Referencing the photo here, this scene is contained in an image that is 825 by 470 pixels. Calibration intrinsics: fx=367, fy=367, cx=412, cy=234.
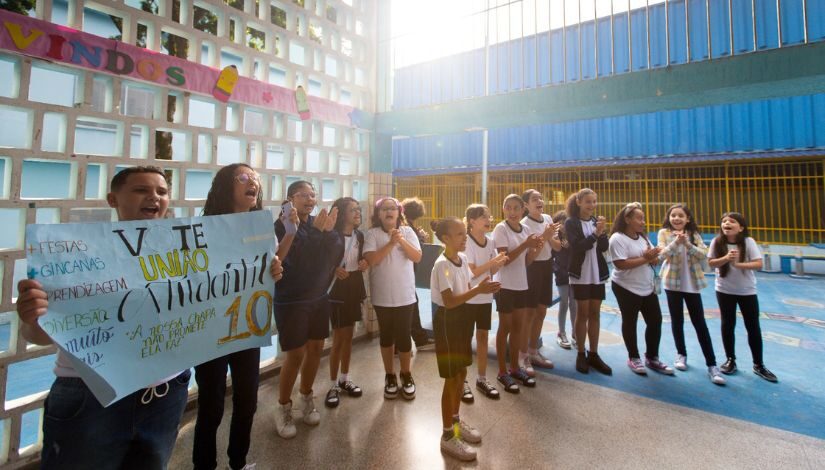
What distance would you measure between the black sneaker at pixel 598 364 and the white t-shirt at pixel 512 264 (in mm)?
1158

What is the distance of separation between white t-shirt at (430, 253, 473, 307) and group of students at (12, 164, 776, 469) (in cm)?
1

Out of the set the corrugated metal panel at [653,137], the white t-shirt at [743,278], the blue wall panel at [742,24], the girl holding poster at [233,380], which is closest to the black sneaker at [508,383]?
the girl holding poster at [233,380]

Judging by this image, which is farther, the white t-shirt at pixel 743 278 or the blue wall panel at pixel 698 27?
the blue wall panel at pixel 698 27

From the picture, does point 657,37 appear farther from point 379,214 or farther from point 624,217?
point 379,214

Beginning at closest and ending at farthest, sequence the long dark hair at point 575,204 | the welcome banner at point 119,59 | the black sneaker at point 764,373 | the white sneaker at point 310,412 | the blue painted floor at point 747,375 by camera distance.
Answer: the welcome banner at point 119,59, the white sneaker at point 310,412, the blue painted floor at point 747,375, the black sneaker at point 764,373, the long dark hair at point 575,204

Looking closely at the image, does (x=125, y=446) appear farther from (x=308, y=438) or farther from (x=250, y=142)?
(x=250, y=142)

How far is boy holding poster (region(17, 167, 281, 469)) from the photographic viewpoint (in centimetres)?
114

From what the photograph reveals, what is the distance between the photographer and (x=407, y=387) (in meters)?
3.02

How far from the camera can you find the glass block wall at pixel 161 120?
215 cm

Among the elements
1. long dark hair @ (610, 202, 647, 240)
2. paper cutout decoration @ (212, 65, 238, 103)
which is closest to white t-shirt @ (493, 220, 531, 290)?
long dark hair @ (610, 202, 647, 240)

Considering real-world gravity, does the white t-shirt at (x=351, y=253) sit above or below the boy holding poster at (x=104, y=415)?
above

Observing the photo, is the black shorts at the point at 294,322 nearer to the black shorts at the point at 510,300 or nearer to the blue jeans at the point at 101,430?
the blue jeans at the point at 101,430

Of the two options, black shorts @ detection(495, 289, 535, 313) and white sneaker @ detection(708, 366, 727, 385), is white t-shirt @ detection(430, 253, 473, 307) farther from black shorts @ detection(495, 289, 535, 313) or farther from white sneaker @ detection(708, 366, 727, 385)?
white sneaker @ detection(708, 366, 727, 385)

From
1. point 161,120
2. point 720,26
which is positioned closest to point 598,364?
point 161,120
